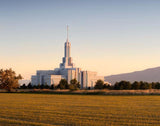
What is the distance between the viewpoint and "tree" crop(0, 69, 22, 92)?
88.9 metres

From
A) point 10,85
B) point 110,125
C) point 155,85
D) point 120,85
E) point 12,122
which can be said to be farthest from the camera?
point 155,85

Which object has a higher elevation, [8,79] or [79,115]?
[8,79]

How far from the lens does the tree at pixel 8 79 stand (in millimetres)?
88875

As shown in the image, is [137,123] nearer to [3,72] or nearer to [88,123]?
[88,123]

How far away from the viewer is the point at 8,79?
89.7m

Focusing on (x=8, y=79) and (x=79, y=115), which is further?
(x=8, y=79)

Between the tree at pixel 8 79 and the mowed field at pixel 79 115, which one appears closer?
the mowed field at pixel 79 115

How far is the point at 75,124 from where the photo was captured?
14828 mm

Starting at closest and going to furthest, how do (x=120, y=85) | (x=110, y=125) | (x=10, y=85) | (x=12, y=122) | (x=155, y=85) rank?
(x=110, y=125) → (x=12, y=122) → (x=10, y=85) → (x=120, y=85) → (x=155, y=85)

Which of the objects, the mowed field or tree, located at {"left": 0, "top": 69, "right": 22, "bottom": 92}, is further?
tree, located at {"left": 0, "top": 69, "right": 22, "bottom": 92}

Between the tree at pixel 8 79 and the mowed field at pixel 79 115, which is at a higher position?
the tree at pixel 8 79

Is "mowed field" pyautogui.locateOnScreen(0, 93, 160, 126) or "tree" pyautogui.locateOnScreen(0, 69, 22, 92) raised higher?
"tree" pyautogui.locateOnScreen(0, 69, 22, 92)

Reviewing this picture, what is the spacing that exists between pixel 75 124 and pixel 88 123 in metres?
0.82

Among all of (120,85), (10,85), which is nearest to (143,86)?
(120,85)
